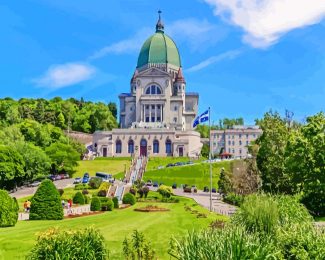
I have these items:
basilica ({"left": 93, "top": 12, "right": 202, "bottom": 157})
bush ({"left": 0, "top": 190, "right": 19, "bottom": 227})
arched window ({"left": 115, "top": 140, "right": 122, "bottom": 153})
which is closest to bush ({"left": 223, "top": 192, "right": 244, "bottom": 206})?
bush ({"left": 0, "top": 190, "right": 19, "bottom": 227})

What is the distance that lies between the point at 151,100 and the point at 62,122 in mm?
26716

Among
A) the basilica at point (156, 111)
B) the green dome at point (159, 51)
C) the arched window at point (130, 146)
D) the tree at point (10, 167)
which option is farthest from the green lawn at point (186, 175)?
the green dome at point (159, 51)

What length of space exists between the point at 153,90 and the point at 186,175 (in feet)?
153

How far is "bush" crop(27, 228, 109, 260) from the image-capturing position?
14.5 meters

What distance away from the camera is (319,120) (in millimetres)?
39281

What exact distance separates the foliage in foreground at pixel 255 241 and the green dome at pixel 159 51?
10900 cm

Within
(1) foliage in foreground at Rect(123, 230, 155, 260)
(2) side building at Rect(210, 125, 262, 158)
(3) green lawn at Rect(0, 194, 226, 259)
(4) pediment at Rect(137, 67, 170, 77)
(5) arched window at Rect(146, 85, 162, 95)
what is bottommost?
(3) green lawn at Rect(0, 194, 226, 259)

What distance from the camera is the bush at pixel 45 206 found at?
31.1 m

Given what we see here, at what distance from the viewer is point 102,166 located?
285 feet

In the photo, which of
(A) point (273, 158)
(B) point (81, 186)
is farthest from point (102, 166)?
(A) point (273, 158)

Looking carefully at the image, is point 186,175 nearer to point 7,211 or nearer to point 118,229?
point 7,211

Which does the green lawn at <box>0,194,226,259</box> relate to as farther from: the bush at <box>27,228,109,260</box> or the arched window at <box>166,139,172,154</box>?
the arched window at <box>166,139,172,154</box>

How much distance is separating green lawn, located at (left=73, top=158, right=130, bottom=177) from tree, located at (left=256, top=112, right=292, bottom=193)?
38137mm

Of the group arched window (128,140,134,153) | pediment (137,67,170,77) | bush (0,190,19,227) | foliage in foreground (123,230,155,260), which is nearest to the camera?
foliage in foreground (123,230,155,260)
